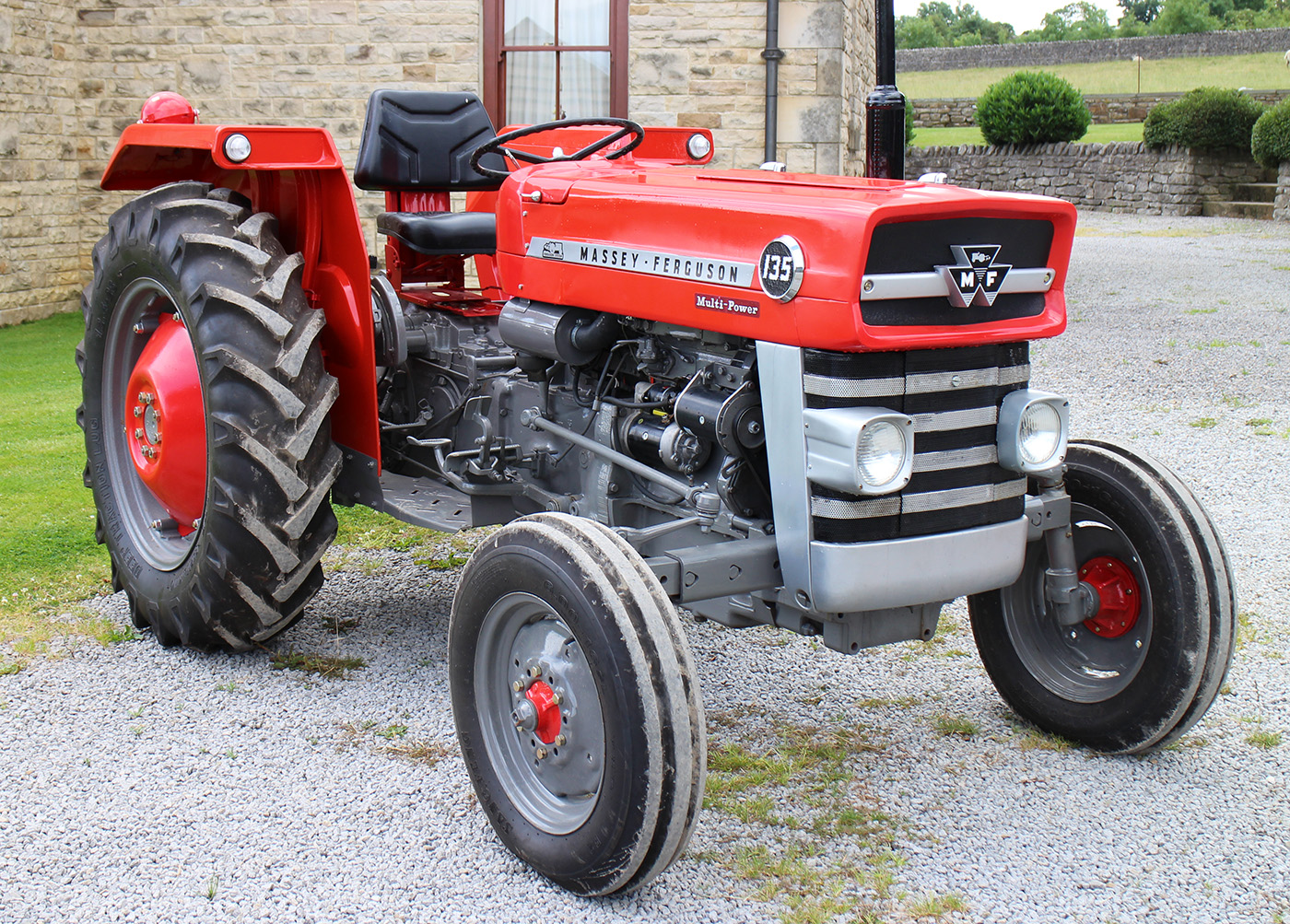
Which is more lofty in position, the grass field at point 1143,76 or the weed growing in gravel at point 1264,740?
the grass field at point 1143,76

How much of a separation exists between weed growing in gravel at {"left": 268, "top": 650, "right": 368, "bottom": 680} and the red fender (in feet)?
2.05

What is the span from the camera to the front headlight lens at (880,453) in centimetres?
236

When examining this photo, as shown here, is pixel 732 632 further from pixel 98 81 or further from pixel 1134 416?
pixel 98 81

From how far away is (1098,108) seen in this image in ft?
101

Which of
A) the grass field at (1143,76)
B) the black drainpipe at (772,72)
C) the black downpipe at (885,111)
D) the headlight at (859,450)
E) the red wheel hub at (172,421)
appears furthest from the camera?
the grass field at (1143,76)

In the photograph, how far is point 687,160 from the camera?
4.27 meters

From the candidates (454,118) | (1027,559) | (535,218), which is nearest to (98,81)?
(454,118)

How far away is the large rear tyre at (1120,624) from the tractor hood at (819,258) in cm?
58

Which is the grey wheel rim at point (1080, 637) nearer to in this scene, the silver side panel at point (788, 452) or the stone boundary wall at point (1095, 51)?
the silver side panel at point (788, 452)

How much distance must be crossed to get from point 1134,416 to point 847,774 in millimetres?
4601

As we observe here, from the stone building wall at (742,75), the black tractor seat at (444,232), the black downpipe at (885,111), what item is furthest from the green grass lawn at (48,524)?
the stone building wall at (742,75)

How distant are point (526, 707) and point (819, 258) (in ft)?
3.54

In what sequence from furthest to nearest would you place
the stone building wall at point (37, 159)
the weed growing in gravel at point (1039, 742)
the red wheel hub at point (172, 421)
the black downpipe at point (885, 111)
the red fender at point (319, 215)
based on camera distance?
the stone building wall at point (37, 159)
the black downpipe at point (885, 111)
the red wheel hub at point (172, 421)
the red fender at point (319, 215)
the weed growing in gravel at point (1039, 742)

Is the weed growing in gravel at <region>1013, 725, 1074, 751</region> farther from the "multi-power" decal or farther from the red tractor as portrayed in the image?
the "multi-power" decal
